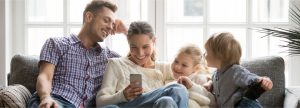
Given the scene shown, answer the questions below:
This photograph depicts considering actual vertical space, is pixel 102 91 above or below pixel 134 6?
below

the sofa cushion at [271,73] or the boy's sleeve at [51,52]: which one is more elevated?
the boy's sleeve at [51,52]

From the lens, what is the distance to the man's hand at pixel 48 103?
2.44 m

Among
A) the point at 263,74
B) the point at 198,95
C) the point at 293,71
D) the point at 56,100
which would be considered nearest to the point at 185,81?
the point at 198,95

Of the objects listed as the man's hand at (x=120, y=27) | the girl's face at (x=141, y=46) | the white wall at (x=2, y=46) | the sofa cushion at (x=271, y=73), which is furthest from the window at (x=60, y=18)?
the sofa cushion at (x=271, y=73)

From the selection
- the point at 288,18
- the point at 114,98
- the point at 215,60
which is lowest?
the point at 114,98

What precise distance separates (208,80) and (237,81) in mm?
312

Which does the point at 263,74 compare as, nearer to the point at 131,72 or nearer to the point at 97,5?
the point at 131,72

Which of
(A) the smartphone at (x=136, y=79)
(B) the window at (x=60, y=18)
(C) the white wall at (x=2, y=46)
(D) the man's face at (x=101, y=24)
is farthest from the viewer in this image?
(B) the window at (x=60, y=18)

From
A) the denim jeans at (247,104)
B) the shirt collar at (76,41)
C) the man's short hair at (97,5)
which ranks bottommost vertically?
the denim jeans at (247,104)

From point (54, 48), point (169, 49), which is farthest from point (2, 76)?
point (169, 49)

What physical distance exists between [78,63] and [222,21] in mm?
1272

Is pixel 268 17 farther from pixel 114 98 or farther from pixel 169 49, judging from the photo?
pixel 114 98

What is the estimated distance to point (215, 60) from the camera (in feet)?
8.84

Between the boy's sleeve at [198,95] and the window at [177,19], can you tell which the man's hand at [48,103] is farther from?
the window at [177,19]
